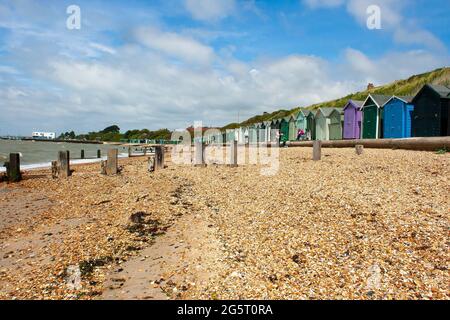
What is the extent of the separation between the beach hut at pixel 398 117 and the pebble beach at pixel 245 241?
15213 millimetres

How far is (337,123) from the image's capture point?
1430 inches

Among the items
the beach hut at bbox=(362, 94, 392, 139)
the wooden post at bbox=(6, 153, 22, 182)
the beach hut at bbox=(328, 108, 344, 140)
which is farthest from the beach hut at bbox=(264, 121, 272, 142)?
the wooden post at bbox=(6, 153, 22, 182)

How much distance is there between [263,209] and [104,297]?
208 inches

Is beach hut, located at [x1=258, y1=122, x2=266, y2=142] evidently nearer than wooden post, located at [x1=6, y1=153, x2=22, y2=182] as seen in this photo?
No

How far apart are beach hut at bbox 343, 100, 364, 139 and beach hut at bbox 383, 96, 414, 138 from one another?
157 inches

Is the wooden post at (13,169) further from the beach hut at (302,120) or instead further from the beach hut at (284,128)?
the beach hut at (284,128)

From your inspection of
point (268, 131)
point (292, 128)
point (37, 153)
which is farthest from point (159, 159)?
point (37, 153)

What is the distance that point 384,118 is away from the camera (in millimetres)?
28484

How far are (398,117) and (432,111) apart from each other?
3147 millimetres

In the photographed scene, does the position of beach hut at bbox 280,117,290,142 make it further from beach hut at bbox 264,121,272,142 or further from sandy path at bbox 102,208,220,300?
sandy path at bbox 102,208,220,300

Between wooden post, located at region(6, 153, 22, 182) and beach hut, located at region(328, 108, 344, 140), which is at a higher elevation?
beach hut, located at region(328, 108, 344, 140)

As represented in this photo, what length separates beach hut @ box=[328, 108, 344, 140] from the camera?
35625 mm
